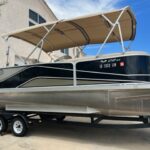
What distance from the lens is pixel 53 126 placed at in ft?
29.5

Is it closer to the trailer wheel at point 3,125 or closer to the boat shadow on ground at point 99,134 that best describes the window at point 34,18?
the boat shadow on ground at point 99,134

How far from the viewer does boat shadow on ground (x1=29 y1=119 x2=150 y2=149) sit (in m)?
6.69

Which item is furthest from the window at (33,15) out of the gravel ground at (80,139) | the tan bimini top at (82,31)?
the gravel ground at (80,139)

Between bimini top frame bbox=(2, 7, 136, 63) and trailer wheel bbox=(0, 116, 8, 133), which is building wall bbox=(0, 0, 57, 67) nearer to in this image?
bimini top frame bbox=(2, 7, 136, 63)

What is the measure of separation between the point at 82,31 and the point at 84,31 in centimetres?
6

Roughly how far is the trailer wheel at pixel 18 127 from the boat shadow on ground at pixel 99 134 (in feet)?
1.16

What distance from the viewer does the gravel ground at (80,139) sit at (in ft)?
21.2

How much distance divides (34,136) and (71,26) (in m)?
3.12

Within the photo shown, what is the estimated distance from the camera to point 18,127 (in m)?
7.68

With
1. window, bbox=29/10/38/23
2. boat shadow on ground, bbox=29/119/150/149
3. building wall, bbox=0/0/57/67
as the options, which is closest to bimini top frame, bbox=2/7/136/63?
boat shadow on ground, bbox=29/119/150/149

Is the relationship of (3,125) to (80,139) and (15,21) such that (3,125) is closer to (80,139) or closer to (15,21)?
(80,139)

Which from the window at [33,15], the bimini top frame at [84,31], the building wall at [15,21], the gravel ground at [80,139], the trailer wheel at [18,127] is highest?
the window at [33,15]

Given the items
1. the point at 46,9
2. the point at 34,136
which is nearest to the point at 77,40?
the point at 34,136

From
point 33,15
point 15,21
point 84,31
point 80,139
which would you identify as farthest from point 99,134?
point 33,15
